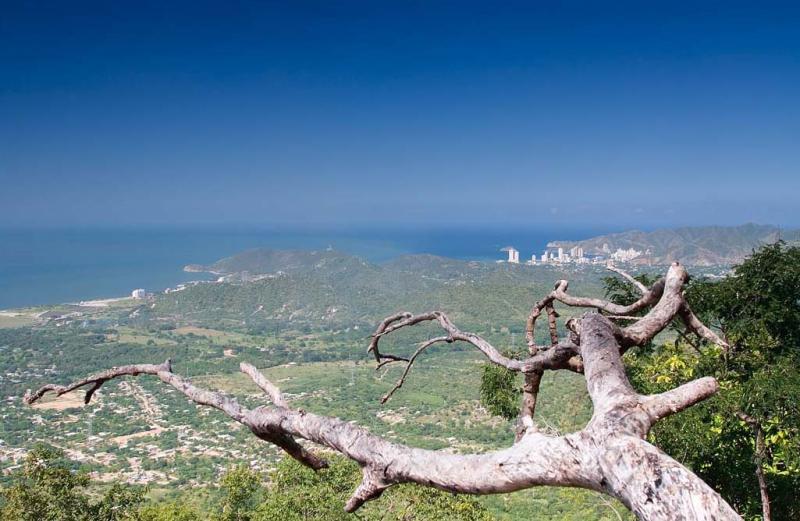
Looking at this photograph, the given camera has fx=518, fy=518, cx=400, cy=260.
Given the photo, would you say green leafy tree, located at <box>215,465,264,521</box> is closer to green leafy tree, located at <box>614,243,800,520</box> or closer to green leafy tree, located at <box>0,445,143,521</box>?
green leafy tree, located at <box>0,445,143,521</box>

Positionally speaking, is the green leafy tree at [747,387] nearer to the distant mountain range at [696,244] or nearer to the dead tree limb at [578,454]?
the dead tree limb at [578,454]

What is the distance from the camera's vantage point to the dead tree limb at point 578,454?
1.08 meters

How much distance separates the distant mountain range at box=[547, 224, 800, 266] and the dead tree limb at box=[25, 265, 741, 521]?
87.0m

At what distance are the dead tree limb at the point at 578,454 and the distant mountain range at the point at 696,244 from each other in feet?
285

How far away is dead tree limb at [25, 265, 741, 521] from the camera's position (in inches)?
42.4

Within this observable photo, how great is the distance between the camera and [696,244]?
9925cm

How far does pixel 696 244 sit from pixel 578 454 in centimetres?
11308

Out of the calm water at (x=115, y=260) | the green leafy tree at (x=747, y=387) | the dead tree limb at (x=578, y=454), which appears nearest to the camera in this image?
the dead tree limb at (x=578, y=454)

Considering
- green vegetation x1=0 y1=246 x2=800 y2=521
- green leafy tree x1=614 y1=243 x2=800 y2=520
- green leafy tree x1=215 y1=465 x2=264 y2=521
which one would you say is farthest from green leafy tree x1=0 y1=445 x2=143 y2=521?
green leafy tree x1=614 y1=243 x2=800 y2=520

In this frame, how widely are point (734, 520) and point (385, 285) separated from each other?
94438 millimetres

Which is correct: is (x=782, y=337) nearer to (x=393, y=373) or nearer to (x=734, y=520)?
(x=734, y=520)

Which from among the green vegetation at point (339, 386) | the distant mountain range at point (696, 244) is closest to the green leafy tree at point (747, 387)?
the green vegetation at point (339, 386)

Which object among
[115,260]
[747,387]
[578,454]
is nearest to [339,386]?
[747,387]

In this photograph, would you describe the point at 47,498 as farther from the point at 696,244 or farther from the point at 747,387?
the point at 696,244
